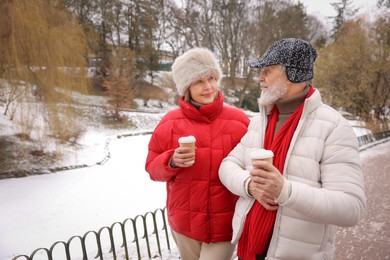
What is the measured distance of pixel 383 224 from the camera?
17.4 ft

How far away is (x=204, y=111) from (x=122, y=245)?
3606 millimetres

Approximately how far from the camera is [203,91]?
2252 mm

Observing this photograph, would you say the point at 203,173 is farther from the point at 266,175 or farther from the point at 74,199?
the point at 74,199

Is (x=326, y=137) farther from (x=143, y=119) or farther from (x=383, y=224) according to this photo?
(x=143, y=119)

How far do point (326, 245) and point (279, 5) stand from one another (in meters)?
35.8

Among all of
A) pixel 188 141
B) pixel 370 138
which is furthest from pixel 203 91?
pixel 370 138

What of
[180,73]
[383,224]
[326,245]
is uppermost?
[180,73]

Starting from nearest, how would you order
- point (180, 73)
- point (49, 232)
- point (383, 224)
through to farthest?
point (180, 73)
point (383, 224)
point (49, 232)

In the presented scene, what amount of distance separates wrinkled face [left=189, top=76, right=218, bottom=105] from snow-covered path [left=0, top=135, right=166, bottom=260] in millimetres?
5604

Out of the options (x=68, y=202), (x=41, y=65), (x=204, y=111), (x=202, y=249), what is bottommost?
(x=68, y=202)

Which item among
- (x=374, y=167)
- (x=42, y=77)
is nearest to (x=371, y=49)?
(x=374, y=167)

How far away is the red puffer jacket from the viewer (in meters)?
2.16

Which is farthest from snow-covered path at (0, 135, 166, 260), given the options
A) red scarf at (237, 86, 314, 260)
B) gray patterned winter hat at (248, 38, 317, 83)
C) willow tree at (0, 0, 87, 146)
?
gray patterned winter hat at (248, 38, 317, 83)

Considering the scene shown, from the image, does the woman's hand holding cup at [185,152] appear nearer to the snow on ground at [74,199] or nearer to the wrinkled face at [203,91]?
the wrinkled face at [203,91]
